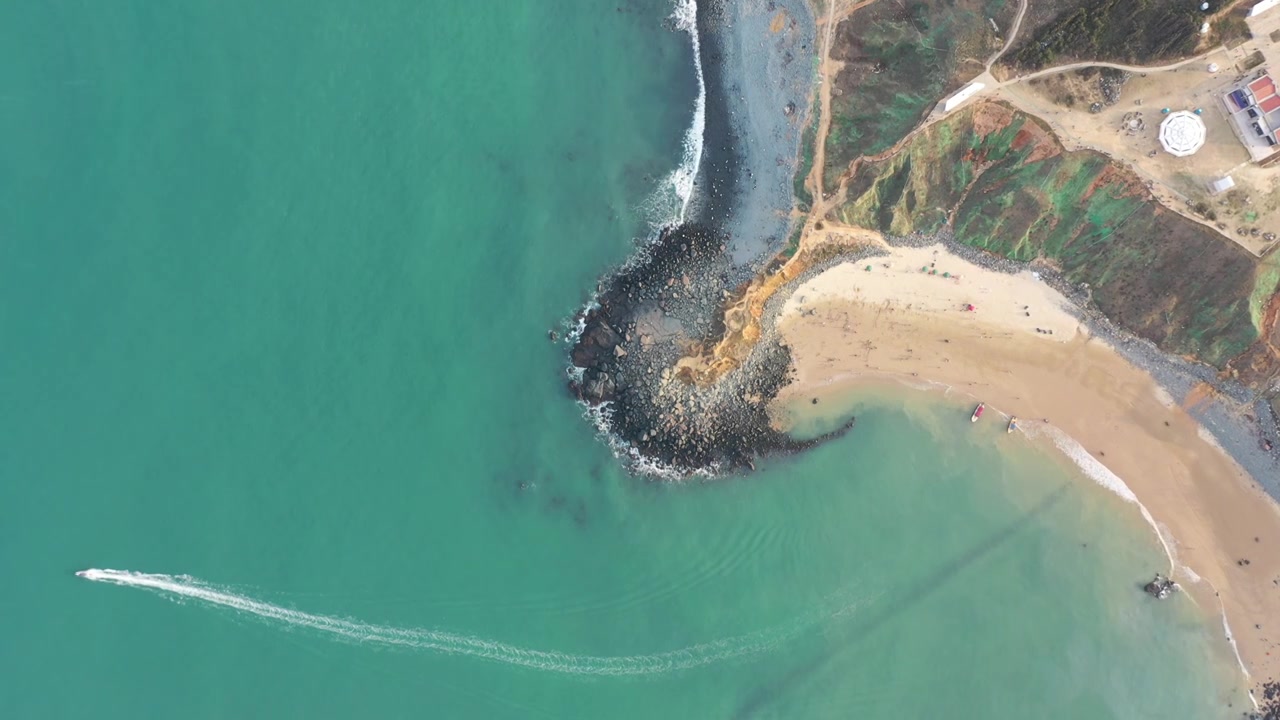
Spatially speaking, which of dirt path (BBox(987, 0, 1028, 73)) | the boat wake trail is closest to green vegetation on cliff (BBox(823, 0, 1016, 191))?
dirt path (BBox(987, 0, 1028, 73))

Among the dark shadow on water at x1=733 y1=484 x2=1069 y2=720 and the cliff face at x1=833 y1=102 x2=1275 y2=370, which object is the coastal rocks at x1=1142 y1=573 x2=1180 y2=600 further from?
the cliff face at x1=833 y1=102 x2=1275 y2=370

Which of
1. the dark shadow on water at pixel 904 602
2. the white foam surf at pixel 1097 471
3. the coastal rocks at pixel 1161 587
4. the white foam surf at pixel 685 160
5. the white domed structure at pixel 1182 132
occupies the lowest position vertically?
the dark shadow on water at pixel 904 602

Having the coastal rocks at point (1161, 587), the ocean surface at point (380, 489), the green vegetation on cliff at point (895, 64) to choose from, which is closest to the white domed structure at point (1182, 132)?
the green vegetation on cliff at point (895, 64)

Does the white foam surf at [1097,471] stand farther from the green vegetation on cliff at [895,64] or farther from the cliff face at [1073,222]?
the green vegetation on cliff at [895,64]

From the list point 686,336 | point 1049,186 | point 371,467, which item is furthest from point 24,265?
point 1049,186

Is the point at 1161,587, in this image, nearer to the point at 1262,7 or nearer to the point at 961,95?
the point at 961,95

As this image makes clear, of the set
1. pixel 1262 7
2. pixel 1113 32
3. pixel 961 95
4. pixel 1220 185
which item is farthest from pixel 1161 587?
pixel 1262 7

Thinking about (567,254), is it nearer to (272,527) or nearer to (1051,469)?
(272,527)
